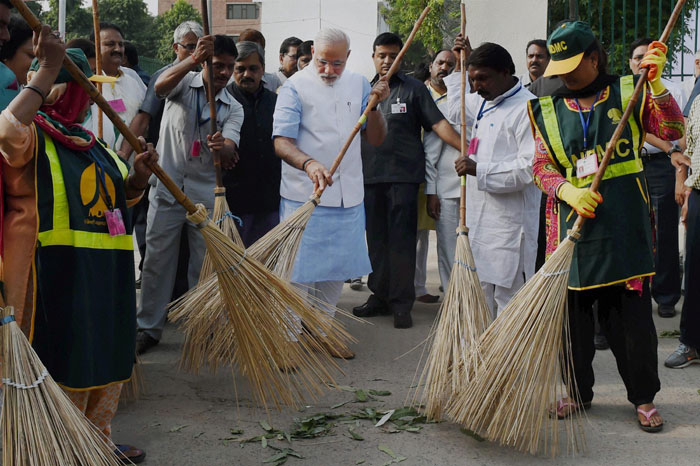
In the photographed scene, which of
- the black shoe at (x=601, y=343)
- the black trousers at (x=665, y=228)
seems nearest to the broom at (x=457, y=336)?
the black shoe at (x=601, y=343)

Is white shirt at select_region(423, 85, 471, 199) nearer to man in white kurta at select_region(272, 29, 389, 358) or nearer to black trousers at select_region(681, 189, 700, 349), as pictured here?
man in white kurta at select_region(272, 29, 389, 358)

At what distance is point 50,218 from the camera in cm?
281

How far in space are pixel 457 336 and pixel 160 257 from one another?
2.01 m

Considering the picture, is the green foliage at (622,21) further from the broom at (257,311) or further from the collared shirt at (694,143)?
the broom at (257,311)

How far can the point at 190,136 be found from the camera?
4.95 m

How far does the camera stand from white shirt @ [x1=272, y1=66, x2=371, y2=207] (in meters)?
4.78

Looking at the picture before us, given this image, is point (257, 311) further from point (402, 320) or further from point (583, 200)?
point (402, 320)

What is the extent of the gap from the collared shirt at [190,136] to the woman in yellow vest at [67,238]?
1779mm

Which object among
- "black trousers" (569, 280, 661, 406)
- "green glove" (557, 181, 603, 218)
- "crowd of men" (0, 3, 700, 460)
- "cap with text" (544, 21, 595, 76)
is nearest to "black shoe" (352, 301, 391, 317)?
Result: "crowd of men" (0, 3, 700, 460)

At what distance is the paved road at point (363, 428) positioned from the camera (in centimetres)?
340

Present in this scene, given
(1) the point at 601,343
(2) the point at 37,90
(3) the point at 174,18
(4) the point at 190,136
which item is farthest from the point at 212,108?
(3) the point at 174,18

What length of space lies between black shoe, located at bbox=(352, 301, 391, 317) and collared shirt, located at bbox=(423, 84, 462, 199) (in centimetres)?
97

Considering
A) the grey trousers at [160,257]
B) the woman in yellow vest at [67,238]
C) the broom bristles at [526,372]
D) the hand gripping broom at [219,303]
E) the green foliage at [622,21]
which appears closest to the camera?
the woman in yellow vest at [67,238]

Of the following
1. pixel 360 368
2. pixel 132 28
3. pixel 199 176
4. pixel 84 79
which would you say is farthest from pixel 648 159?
pixel 132 28
